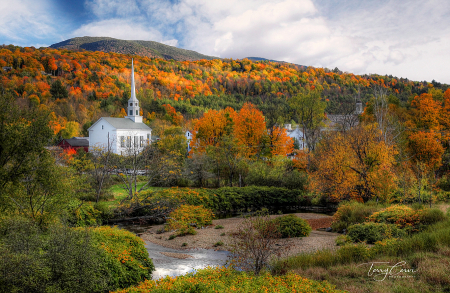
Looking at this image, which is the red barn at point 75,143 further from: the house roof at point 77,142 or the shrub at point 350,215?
the shrub at point 350,215

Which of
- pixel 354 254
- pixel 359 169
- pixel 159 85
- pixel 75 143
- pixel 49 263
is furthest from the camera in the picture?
pixel 159 85

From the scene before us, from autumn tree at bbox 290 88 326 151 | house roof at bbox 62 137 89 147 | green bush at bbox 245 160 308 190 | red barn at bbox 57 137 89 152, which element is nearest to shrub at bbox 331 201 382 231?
green bush at bbox 245 160 308 190

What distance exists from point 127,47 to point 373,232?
431 feet

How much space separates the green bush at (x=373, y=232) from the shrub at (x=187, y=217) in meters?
9.66

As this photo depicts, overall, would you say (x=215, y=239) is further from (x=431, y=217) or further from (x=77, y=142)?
(x=77, y=142)

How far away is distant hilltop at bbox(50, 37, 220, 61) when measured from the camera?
393ft

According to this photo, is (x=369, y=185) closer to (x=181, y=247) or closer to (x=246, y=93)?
(x=181, y=247)

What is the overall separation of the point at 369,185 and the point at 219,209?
11820 mm

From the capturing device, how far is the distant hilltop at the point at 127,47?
393ft

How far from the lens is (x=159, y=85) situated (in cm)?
9881

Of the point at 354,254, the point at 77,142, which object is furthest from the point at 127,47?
the point at 354,254

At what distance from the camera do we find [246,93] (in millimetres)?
107625

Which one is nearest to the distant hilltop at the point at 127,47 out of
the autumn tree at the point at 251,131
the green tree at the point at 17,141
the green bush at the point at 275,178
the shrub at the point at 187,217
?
the autumn tree at the point at 251,131
